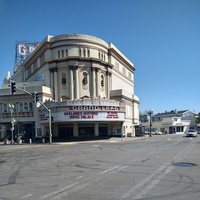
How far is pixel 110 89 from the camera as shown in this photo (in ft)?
178

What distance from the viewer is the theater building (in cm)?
4238

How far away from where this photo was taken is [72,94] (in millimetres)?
47938

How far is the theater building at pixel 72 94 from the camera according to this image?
42375mm

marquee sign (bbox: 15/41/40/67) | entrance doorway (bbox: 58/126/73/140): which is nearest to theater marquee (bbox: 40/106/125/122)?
entrance doorway (bbox: 58/126/73/140)

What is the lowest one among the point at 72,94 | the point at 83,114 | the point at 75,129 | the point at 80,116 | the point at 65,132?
the point at 65,132

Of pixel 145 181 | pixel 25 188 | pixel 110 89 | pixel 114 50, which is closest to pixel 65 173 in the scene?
pixel 25 188

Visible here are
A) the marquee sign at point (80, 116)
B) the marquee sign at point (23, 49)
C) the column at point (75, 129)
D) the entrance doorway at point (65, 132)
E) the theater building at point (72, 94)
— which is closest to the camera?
the marquee sign at point (80, 116)

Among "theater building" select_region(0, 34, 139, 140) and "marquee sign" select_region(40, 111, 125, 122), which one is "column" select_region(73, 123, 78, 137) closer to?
"theater building" select_region(0, 34, 139, 140)

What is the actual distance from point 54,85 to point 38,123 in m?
8.50

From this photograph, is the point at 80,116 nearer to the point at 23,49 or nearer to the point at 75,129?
the point at 75,129

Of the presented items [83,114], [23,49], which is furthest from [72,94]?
[23,49]

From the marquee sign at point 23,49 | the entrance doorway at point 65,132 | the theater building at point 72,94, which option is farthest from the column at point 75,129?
the marquee sign at point 23,49

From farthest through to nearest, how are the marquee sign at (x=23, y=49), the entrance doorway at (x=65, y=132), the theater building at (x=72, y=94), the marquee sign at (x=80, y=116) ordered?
the marquee sign at (x=23, y=49)
the entrance doorway at (x=65, y=132)
the theater building at (x=72, y=94)
the marquee sign at (x=80, y=116)

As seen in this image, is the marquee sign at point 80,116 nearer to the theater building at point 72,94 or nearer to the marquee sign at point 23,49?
the theater building at point 72,94
